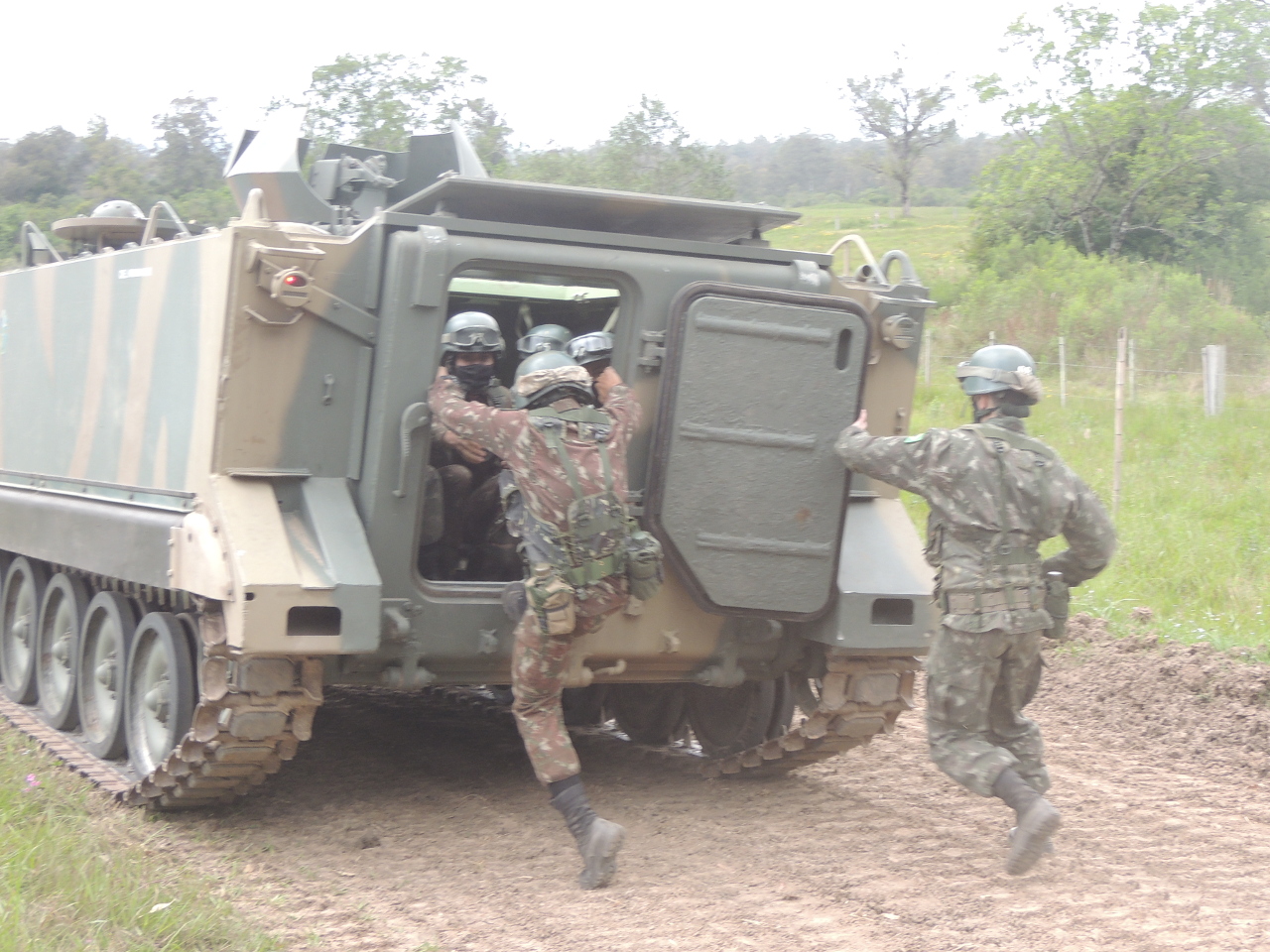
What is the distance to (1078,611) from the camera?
9766mm

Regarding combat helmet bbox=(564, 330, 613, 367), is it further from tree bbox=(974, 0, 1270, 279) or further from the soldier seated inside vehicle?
tree bbox=(974, 0, 1270, 279)

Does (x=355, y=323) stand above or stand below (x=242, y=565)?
above

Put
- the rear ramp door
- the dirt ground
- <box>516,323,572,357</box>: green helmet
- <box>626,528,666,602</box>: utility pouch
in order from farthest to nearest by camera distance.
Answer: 1. <box>516,323,572,357</box>: green helmet
2. the rear ramp door
3. <box>626,528,666,602</box>: utility pouch
4. the dirt ground

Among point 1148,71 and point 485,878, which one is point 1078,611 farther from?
point 1148,71

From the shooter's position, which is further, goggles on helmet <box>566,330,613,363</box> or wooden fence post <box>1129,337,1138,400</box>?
wooden fence post <box>1129,337,1138,400</box>

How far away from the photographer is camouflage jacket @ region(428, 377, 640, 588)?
515 centimetres

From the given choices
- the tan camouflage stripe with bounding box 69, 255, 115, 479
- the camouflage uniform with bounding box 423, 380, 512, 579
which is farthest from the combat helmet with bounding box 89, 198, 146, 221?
the camouflage uniform with bounding box 423, 380, 512, 579

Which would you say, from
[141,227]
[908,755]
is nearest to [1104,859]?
[908,755]

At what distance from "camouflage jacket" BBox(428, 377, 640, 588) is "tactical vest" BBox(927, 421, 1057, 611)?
1.26 meters

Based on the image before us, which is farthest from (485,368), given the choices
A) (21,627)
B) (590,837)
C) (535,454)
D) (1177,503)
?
(1177,503)

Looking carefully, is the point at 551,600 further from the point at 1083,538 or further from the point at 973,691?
the point at 1083,538

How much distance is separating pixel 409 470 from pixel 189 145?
89.3 ft

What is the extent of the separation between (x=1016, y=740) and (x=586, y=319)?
2881 millimetres

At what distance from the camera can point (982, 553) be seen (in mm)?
5340
